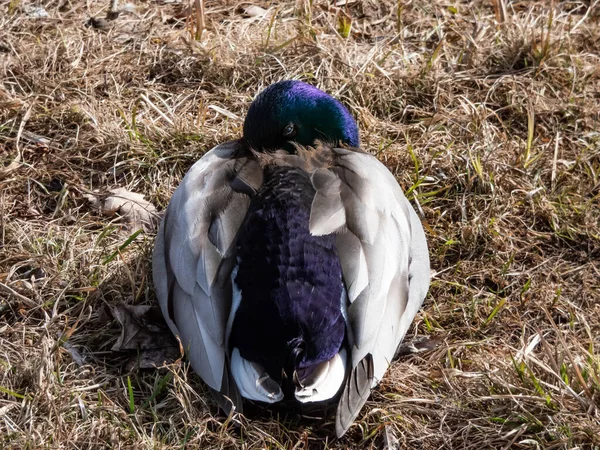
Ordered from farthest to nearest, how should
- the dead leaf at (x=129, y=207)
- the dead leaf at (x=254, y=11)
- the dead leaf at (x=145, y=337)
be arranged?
1. the dead leaf at (x=254, y=11)
2. the dead leaf at (x=129, y=207)
3. the dead leaf at (x=145, y=337)

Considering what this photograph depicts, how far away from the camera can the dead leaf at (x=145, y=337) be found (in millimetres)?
3340

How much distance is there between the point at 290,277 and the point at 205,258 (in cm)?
31

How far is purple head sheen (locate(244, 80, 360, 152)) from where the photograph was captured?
3.84 m

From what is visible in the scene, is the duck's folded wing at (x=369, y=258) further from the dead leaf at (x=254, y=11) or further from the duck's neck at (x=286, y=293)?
the dead leaf at (x=254, y=11)

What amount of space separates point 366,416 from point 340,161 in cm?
98

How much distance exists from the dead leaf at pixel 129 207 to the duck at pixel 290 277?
49 cm

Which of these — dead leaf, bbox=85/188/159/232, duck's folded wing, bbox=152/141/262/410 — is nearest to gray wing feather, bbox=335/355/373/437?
duck's folded wing, bbox=152/141/262/410

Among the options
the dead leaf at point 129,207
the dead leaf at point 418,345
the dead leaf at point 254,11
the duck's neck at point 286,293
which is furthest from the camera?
the dead leaf at point 254,11

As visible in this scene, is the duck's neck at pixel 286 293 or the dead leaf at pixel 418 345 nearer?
the duck's neck at pixel 286 293

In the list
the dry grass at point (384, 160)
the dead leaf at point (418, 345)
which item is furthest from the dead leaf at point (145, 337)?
the dead leaf at point (418, 345)

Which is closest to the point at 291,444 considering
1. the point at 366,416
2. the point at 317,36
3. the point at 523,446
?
the point at 366,416

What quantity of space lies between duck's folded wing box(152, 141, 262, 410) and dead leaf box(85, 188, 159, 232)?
44cm

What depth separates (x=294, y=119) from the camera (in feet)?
12.8

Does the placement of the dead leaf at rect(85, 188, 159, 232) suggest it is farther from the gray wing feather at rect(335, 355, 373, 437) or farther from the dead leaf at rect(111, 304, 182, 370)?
the gray wing feather at rect(335, 355, 373, 437)
